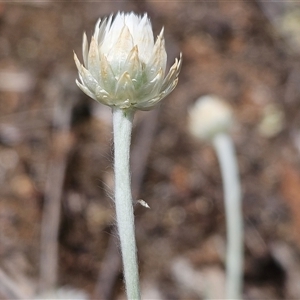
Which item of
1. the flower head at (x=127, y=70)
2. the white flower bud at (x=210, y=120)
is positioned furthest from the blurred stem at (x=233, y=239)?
the flower head at (x=127, y=70)

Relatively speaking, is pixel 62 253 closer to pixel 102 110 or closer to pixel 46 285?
pixel 46 285

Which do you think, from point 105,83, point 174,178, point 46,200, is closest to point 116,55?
point 105,83

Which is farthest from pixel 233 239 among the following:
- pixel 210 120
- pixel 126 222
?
pixel 126 222

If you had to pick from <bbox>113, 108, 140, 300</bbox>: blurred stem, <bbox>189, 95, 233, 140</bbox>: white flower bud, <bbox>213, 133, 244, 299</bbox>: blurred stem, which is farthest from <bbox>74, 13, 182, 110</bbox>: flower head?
<bbox>189, 95, 233, 140</bbox>: white flower bud

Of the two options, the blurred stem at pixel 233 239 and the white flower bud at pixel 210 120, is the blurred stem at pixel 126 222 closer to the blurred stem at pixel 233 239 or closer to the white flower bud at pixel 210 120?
the blurred stem at pixel 233 239

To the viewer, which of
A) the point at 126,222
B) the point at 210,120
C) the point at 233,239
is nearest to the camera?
the point at 126,222

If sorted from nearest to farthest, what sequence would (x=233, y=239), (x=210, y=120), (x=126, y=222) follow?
(x=126, y=222) < (x=233, y=239) < (x=210, y=120)

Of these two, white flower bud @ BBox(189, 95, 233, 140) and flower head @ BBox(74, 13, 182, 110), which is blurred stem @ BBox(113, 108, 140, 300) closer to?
flower head @ BBox(74, 13, 182, 110)

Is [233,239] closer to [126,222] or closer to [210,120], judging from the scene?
[210,120]
